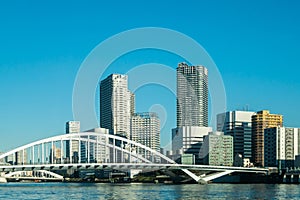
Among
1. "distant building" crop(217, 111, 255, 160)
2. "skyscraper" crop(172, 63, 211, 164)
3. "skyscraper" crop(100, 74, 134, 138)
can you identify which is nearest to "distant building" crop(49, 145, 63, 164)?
"skyscraper" crop(100, 74, 134, 138)

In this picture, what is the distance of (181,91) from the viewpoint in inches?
5037

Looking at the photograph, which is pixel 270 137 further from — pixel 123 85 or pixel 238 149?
pixel 123 85

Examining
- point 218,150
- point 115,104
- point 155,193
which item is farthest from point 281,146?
point 155,193

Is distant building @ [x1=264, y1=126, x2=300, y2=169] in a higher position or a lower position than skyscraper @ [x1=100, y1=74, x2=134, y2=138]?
lower

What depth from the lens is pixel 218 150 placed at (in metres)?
102

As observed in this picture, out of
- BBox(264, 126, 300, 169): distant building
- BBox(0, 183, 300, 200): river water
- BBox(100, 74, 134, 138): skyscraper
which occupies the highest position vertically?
BBox(100, 74, 134, 138): skyscraper

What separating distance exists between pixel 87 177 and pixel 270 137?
35.0m

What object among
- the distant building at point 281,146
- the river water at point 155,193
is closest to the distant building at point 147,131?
the distant building at point 281,146

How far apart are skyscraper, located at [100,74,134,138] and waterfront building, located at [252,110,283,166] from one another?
2831cm

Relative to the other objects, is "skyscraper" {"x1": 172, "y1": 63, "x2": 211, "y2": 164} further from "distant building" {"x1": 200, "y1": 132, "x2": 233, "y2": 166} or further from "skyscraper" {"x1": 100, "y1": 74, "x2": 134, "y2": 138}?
"skyscraper" {"x1": 100, "y1": 74, "x2": 134, "y2": 138}

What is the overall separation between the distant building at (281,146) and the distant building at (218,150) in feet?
19.6

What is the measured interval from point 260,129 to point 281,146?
423 inches

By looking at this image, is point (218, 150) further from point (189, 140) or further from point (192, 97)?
point (192, 97)

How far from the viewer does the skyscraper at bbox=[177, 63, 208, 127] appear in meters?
127
